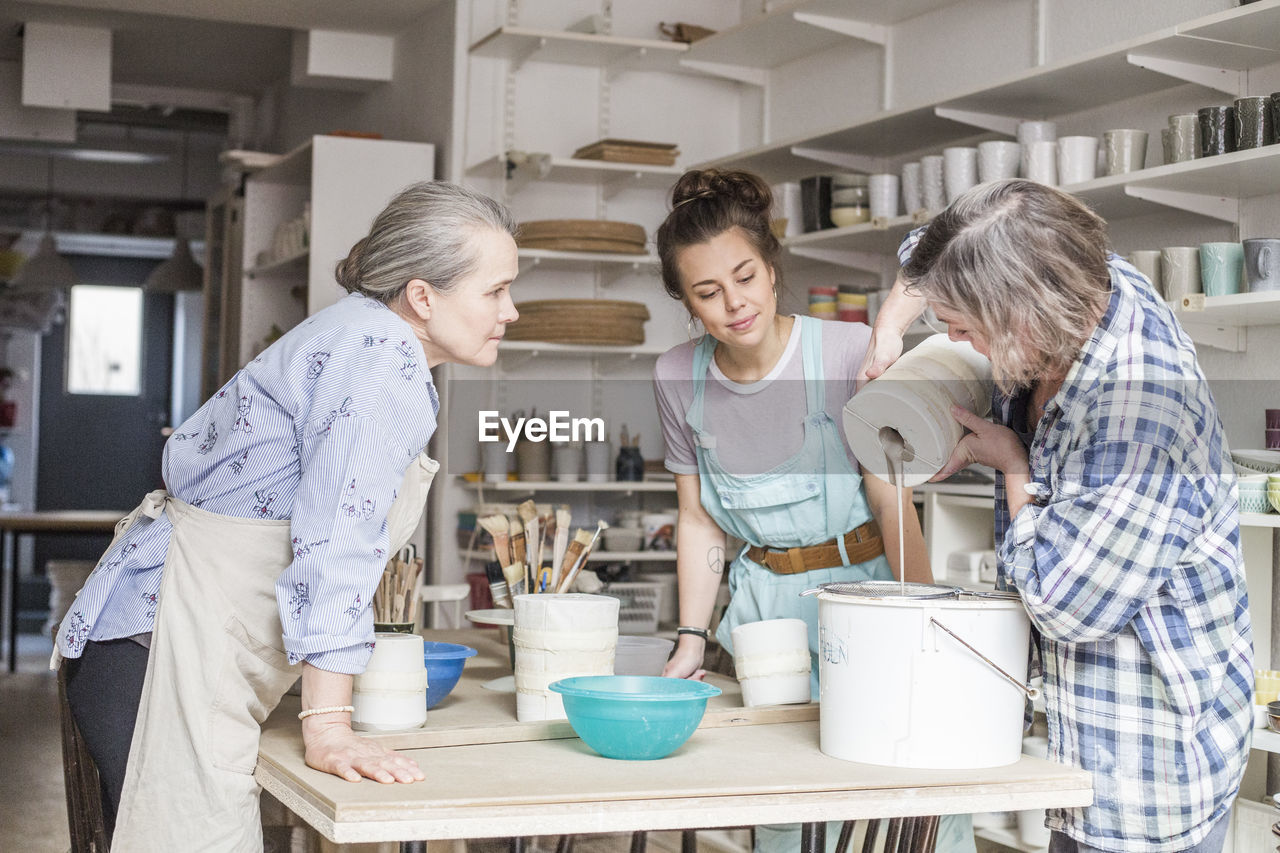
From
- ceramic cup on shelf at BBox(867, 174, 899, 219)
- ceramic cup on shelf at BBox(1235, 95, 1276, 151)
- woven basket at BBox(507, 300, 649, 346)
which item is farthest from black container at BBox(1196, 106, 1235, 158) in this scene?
woven basket at BBox(507, 300, 649, 346)

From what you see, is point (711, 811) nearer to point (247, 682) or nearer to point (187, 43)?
point (247, 682)

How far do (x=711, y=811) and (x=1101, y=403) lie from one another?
1.92 feet

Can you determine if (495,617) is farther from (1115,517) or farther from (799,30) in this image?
(799,30)

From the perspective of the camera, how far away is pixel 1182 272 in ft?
8.86

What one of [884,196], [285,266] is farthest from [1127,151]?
[285,266]

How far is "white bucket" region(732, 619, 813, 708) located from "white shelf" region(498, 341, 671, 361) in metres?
2.73

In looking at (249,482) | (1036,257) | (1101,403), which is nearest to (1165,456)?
(1101,403)

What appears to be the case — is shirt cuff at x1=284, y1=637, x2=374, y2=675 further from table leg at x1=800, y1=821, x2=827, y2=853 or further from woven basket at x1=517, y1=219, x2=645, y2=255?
woven basket at x1=517, y1=219, x2=645, y2=255

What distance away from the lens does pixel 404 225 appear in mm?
1566

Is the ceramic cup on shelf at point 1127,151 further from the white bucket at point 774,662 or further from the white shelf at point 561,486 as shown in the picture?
the white shelf at point 561,486

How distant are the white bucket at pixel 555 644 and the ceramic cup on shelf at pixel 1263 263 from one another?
160 cm
